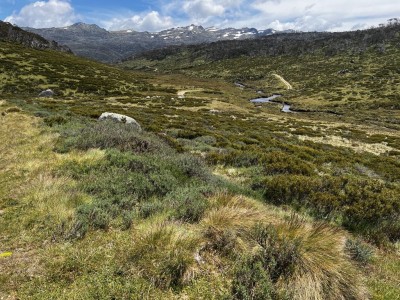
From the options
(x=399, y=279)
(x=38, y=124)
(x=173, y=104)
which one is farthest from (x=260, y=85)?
(x=399, y=279)

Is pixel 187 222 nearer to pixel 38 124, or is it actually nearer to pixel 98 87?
Answer: pixel 38 124

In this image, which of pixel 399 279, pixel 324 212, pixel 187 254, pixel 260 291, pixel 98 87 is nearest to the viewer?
pixel 260 291

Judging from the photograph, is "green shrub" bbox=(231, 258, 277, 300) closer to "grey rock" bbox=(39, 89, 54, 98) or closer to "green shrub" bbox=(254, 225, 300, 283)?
"green shrub" bbox=(254, 225, 300, 283)

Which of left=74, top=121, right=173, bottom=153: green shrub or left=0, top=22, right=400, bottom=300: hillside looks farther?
left=74, top=121, right=173, bottom=153: green shrub

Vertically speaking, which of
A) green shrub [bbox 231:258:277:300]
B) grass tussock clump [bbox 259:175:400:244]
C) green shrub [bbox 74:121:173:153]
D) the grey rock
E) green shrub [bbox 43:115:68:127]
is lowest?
the grey rock

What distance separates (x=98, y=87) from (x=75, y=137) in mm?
60264

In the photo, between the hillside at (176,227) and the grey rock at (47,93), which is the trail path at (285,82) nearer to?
the grey rock at (47,93)

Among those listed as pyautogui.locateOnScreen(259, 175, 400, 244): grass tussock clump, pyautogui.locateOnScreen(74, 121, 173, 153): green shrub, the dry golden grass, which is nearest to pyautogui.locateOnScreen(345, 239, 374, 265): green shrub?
the dry golden grass

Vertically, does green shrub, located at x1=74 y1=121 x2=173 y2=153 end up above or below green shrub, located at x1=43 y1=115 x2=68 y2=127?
above

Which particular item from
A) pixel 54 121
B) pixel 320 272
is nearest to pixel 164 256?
pixel 320 272

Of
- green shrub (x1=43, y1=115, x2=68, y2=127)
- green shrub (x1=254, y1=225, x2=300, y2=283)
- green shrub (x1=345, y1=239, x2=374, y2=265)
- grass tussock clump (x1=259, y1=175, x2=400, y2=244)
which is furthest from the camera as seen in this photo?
green shrub (x1=43, y1=115, x2=68, y2=127)

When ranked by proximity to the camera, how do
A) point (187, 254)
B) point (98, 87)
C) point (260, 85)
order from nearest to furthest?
1. point (187, 254)
2. point (98, 87)
3. point (260, 85)

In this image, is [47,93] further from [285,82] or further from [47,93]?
[285,82]

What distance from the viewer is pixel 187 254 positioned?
4668mm
